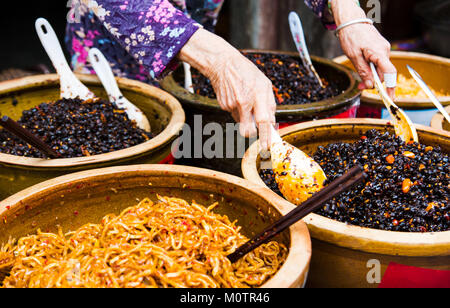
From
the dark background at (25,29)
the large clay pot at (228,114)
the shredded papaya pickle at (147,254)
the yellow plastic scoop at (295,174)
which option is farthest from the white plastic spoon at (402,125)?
the dark background at (25,29)

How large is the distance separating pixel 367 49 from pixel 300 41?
683mm

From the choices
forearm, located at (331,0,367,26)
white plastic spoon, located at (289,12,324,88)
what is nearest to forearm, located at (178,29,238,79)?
forearm, located at (331,0,367,26)

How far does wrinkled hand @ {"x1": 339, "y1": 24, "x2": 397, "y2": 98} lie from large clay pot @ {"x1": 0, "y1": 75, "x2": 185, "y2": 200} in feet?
A: 3.40

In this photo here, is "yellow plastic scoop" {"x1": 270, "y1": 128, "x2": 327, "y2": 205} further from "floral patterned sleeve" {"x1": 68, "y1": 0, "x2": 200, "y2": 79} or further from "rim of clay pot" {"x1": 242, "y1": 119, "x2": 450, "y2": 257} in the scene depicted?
"floral patterned sleeve" {"x1": 68, "y1": 0, "x2": 200, "y2": 79}

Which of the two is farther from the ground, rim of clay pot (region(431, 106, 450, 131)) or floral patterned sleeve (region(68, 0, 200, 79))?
floral patterned sleeve (region(68, 0, 200, 79))

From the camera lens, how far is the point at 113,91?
2.52 metres

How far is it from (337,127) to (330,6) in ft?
3.02

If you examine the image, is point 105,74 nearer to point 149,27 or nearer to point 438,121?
point 149,27

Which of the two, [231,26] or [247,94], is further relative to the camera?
[231,26]

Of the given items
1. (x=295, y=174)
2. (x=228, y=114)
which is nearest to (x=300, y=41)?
(x=228, y=114)

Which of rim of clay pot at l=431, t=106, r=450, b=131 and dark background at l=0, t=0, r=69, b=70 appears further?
dark background at l=0, t=0, r=69, b=70

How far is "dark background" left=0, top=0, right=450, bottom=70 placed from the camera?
5.02m

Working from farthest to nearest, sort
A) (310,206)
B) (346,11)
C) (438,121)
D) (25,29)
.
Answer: (25,29)
(346,11)
(438,121)
(310,206)

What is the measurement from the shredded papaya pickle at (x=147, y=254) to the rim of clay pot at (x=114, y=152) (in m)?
0.29
